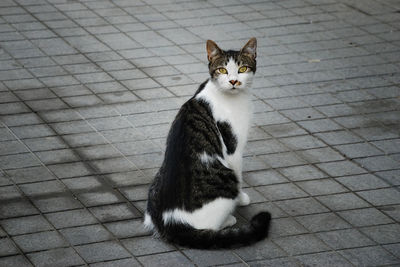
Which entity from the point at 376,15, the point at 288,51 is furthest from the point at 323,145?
the point at 376,15

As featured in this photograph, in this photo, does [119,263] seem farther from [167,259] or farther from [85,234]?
[85,234]

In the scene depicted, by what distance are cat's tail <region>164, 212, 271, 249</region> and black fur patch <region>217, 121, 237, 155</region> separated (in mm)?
531

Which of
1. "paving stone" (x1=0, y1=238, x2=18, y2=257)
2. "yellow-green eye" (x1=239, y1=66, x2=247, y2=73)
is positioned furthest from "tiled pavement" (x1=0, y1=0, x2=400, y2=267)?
"yellow-green eye" (x1=239, y1=66, x2=247, y2=73)

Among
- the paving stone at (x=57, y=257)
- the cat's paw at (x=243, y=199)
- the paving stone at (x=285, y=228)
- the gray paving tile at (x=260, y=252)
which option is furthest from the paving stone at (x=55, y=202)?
the paving stone at (x=285, y=228)

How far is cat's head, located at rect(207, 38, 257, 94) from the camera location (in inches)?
188

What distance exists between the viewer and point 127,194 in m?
5.41

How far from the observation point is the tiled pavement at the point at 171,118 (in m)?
4.77

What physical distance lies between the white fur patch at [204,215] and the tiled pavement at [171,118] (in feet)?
0.63

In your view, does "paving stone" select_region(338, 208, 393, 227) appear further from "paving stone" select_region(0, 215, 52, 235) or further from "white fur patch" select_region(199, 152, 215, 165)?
"paving stone" select_region(0, 215, 52, 235)

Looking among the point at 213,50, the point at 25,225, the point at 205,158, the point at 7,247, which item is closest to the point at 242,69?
the point at 213,50

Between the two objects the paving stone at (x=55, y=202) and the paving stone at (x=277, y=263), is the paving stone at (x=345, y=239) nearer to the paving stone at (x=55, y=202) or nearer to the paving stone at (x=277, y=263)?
the paving stone at (x=277, y=263)

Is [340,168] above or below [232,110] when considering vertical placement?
below

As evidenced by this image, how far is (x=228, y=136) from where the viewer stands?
4.81m

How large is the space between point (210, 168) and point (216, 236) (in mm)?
459
